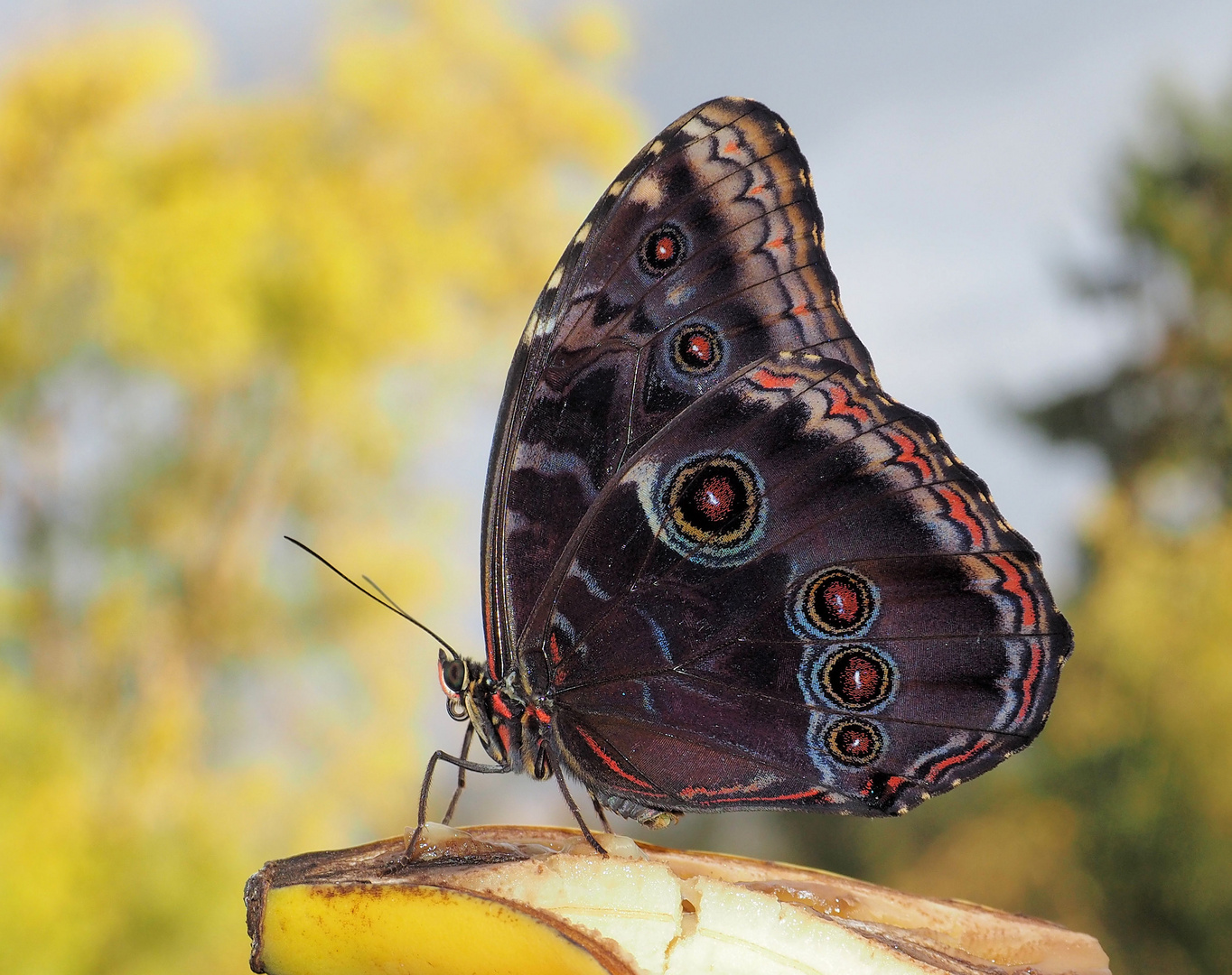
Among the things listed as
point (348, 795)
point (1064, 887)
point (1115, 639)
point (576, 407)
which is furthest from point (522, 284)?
point (576, 407)

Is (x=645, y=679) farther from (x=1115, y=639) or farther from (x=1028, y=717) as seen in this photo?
(x=1115, y=639)

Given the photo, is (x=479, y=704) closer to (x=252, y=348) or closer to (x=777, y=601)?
(x=777, y=601)

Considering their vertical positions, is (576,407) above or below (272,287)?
below

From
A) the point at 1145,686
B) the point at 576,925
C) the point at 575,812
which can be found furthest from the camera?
the point at 1145,686

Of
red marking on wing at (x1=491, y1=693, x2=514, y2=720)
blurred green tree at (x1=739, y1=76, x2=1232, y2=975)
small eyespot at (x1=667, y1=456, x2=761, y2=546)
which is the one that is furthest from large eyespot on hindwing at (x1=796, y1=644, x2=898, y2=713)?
blurred green tree at (x1=739, y1=76, x2=1232, y2=975)

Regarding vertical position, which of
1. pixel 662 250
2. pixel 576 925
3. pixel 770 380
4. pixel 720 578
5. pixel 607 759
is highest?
pixel 662 250

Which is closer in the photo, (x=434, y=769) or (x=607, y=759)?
(x=434, y=769)

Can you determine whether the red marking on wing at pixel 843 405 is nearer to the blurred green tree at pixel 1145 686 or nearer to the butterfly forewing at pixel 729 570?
the butterfly forewing at pixel 729 570

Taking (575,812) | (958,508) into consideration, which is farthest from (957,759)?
(575,812)

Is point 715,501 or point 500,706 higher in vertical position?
point 715,501
